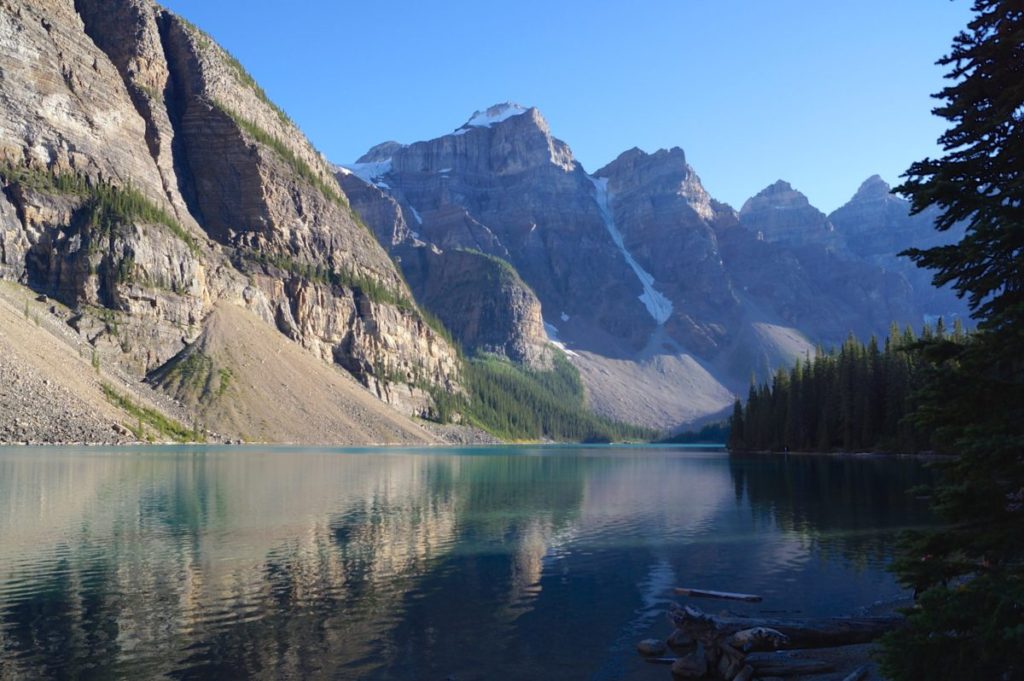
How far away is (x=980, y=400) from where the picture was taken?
1096cm

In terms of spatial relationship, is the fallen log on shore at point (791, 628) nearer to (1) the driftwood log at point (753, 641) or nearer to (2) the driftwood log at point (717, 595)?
(1) the driftwood log at point (753, 641)

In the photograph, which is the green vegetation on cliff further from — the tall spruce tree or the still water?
the tall spruce tree

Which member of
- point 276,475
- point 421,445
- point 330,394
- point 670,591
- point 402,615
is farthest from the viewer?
point 421,445

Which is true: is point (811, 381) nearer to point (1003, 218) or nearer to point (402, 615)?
point (402, 615)

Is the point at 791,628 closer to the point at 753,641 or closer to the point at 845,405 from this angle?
the point at 753,641

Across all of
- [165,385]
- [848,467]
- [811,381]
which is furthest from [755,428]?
[165,385]

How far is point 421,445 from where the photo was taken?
620 ft

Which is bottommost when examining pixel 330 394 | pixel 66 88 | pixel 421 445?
pixel 421 445

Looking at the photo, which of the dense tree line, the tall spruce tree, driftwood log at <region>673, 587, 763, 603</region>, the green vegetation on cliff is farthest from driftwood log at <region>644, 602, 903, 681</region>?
the green vegetation on cliff

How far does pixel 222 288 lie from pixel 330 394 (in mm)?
39478

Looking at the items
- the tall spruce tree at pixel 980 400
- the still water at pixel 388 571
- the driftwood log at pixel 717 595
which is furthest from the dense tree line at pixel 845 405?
the tall spruce tree at pixel 980 400

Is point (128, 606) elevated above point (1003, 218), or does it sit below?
below

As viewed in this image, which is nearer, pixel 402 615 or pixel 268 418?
pixel 402 615

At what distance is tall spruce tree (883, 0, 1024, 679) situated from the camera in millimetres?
10008
